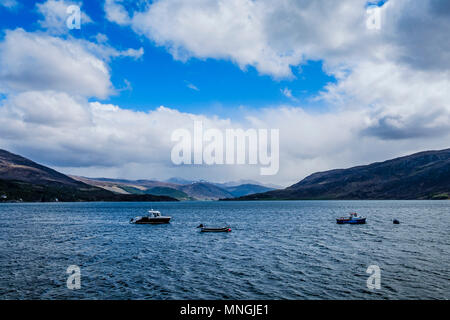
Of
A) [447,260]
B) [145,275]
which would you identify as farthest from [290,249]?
[145,275]

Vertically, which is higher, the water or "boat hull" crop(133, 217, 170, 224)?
the water

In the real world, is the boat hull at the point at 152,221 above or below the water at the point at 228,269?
below

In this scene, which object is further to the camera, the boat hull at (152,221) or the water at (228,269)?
the boat hull at (152,221)

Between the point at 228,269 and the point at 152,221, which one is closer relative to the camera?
the point at 228,269

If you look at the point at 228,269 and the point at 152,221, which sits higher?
the point at 228,269

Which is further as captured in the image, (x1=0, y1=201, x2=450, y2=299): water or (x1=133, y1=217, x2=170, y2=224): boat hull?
(x1=133, y1=217, x2=170, y2=224): boat hull
